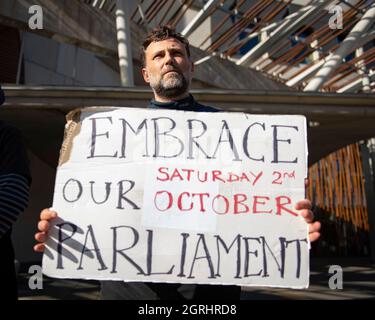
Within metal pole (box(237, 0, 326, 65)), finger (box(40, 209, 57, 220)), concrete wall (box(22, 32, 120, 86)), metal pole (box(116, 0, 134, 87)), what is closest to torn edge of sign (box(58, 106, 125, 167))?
finger (box(40, 209, 57, 220))

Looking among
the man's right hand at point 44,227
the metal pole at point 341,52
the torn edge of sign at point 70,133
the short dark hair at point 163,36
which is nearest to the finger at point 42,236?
the man's right hand at point 44,227

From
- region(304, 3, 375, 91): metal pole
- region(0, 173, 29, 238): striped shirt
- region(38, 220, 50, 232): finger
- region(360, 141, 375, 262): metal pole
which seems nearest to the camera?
region(0, 173, 29, 238): striped shirt

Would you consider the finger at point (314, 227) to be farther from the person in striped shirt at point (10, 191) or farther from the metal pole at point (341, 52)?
the metal pole at point (341, 52)

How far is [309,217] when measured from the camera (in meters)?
1.66

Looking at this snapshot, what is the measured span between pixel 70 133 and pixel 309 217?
1108 millimetres

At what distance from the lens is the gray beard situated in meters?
1.81

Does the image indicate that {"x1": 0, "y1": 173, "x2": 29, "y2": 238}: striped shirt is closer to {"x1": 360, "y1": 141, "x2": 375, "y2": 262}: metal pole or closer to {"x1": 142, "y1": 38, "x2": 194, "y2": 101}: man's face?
{"x1": 142, "y1": 38, "x2": 194, "y2": 101}: man's face

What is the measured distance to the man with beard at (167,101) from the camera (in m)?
1.65

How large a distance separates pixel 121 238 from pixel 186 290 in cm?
35

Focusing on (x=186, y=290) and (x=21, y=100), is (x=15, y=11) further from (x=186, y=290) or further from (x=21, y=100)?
(x=186, y=290)

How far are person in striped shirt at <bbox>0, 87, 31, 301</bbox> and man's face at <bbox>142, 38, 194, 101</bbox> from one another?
2.20ft

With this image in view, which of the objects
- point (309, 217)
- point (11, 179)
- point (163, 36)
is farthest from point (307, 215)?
point (11, 179)

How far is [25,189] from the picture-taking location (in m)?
1.42

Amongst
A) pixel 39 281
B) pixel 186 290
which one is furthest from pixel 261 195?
pixel 39 281
